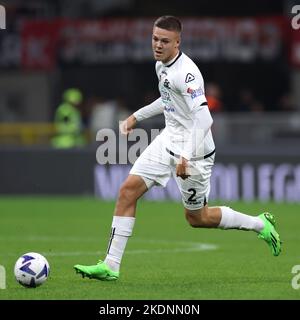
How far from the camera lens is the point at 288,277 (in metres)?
10.5

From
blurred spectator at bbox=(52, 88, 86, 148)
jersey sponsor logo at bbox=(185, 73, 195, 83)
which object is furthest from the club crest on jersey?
blurred spectator at bbox=(52, 88, 86, 148)

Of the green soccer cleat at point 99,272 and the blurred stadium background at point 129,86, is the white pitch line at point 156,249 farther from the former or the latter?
the blurred stadium background at point 129,86

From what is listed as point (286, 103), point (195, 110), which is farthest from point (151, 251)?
point (286, 103)

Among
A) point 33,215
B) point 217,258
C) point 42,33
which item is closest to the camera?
point 217,258

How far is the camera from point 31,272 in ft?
32.3

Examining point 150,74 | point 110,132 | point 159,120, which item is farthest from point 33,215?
point 150,74

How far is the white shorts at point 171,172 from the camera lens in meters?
10.5

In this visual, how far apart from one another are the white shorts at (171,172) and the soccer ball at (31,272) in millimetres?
1244

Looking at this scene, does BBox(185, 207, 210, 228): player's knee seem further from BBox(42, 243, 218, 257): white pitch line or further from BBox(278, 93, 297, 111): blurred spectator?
BBox(278, 93, 297, 111): blurred spectator

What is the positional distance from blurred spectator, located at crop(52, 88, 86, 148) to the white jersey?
12369 mm

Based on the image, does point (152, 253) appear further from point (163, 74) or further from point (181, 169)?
point (181, 169)

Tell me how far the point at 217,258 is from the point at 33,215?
681 centimetres

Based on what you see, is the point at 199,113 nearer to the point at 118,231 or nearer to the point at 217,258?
the point at 118,231

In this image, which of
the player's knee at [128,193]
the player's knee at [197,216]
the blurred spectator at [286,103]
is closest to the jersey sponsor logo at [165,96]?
the player's knee at [128,193]
